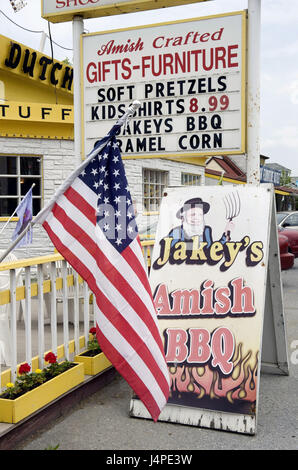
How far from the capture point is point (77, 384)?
4176mm

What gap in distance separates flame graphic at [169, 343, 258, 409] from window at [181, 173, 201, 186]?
496 inches

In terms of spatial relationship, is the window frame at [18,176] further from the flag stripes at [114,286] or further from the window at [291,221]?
the flag stripes at [114,286]

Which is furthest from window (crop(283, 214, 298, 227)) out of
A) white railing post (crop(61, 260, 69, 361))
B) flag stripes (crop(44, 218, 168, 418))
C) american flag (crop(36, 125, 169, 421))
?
flag stripes (crop(44, 218, 168, 418))

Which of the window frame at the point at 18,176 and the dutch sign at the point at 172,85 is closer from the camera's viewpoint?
the dutch sign at the point at 172,85

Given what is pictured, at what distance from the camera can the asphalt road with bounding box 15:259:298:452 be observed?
345cm

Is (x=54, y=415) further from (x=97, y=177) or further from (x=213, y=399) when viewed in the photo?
(x=97, y=177)

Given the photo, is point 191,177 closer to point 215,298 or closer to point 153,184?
point 153,184

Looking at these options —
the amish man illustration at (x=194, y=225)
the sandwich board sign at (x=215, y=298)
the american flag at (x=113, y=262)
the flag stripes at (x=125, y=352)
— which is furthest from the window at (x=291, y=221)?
the flag stripes at (x=125, y=352)

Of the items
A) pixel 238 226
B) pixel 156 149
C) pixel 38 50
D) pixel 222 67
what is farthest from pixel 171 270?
pixel 38 50

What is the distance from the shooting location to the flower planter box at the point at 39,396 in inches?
133

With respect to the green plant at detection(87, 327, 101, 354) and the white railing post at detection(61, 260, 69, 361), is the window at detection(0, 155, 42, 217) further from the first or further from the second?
the white railing post at detection(61, 260, 69, 361)

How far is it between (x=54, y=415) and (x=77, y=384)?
0.41 metres

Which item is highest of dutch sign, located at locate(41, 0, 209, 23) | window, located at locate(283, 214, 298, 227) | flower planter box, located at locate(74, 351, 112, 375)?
dutch sign, located at locate(41, 0, 209, 23)

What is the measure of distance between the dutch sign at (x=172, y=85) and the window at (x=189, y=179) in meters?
10.9
